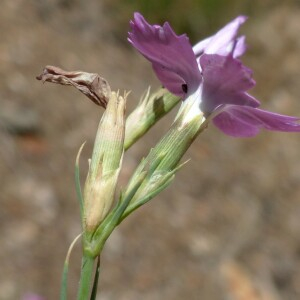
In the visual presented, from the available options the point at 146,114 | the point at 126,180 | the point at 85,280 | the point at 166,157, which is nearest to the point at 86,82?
the point at 146,114

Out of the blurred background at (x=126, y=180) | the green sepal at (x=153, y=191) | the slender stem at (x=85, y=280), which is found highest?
the green sepal at (x=153, y=191)

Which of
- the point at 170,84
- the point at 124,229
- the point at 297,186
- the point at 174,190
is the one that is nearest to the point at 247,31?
the point at 297,186

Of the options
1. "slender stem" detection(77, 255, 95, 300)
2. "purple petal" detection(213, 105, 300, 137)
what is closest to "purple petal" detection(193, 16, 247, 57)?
"purple petal" detection(213, 105, 300, 137)

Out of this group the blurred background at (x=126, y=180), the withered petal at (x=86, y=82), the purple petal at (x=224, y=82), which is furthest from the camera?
the blurred background at (x=126, y=180)

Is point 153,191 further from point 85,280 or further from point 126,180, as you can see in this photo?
point 126,180

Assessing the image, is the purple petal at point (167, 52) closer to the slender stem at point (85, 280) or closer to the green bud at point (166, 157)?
the green bud at point (166, 157)

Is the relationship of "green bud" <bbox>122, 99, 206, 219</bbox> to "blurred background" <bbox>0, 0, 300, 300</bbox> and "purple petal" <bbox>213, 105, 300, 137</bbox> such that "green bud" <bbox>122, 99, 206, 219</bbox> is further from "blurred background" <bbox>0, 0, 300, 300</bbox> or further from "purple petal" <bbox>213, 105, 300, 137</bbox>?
"blurred background" <bbox>0, 0, 300, 300</bbox>

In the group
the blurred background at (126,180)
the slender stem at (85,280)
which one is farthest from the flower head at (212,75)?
the blurred background at (126,180)

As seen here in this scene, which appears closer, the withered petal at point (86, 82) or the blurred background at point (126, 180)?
the withered petal at point (86, 82)
